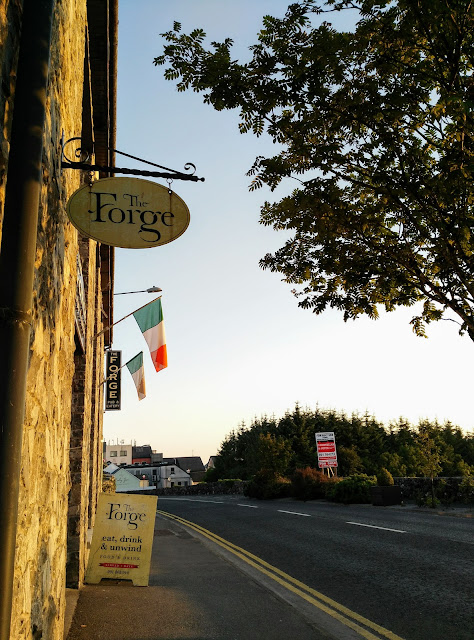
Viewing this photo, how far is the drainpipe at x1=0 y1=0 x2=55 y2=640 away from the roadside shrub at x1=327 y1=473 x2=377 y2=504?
22.3m

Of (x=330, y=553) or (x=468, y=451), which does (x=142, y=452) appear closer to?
(x=468, y=451)

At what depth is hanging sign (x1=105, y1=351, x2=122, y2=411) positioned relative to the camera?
21.2 meters

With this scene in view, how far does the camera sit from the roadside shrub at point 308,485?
87.3 feet

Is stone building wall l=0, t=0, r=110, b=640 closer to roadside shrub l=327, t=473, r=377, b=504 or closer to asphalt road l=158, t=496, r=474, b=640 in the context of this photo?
asphalt road l=158, t=496, r=474, b=640

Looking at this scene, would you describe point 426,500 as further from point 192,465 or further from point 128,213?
point 192,465

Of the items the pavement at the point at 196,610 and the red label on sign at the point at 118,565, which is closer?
the pavement at the point at 196,610

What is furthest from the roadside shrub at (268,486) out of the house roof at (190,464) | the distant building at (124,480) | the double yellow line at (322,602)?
the house roof at (190,464)

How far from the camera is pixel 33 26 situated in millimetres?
3008

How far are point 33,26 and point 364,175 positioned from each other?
195 inches

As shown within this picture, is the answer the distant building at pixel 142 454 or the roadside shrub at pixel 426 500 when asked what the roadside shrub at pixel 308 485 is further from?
A: the distant building at pixel 142 454

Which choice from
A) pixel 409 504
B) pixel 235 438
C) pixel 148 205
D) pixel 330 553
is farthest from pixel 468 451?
pixel 148 205

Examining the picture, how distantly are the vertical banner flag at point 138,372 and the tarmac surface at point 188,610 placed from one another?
31.1 ft

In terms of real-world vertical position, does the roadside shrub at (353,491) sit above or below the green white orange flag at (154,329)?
below

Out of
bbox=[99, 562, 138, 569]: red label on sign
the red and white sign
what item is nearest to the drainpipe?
bbox=[99, 562, 138, 569]: red label on sign
